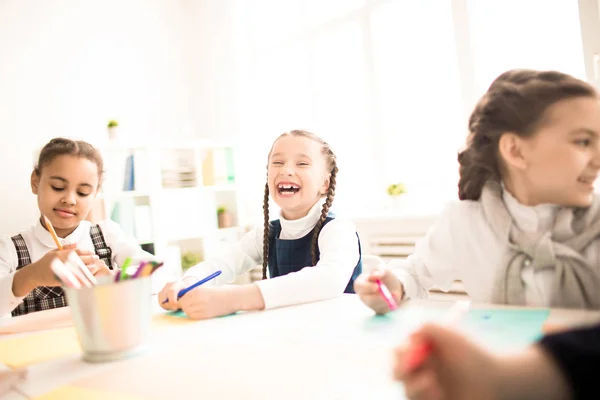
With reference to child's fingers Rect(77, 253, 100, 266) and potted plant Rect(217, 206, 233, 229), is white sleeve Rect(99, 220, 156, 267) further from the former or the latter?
potted plant Rect(217, 206, 233, 229)

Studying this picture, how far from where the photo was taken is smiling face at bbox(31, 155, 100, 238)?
5.17 feet

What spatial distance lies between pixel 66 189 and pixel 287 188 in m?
0.76

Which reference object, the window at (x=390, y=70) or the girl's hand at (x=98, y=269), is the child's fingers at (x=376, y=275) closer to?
the girl's hand at (x=98, y=269)

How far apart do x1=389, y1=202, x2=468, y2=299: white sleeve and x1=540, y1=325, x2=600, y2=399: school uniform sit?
0.65 m

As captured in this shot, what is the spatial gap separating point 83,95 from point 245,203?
4.93 ft

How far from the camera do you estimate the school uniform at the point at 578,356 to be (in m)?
0.28

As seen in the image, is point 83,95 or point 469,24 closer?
point 469,24

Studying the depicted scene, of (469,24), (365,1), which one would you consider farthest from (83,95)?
(469,24)

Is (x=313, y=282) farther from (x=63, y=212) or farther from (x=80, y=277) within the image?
(x=63, y=212)

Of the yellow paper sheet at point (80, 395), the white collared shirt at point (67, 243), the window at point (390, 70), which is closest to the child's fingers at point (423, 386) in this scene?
the yellow paper sheet at point (80, 395)

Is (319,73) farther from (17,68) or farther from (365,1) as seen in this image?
(17,68)

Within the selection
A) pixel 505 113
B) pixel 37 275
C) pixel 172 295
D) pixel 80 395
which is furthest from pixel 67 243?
pixel 505 113

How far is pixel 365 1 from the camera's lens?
3.36m

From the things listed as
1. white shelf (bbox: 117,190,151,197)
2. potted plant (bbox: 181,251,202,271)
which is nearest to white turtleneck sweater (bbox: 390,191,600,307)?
white shelf (bbox: 117,190,151,197)
